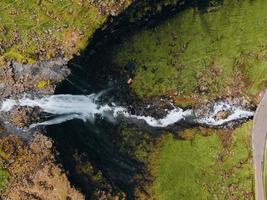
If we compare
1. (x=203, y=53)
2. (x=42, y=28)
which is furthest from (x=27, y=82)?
(x=203, y=53)

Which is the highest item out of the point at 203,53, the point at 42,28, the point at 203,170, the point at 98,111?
the point at 42,28

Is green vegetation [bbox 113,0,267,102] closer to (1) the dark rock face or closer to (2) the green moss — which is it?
(2) the green moss

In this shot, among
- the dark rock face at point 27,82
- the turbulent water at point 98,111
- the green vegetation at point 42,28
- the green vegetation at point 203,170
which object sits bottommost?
the green vegetation at point 203,170

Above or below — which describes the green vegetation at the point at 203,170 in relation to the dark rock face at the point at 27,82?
below

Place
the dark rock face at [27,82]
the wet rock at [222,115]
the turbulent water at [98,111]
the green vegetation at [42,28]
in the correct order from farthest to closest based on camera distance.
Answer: the wet rock at [222,115], the turbulent water at [98,111], the dark rock face at [27,82], the green vegetation at [42,28]

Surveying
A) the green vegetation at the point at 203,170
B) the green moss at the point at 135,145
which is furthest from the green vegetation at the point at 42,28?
the green vegetation at the point at 203,170

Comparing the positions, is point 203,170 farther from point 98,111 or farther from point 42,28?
point 42,28

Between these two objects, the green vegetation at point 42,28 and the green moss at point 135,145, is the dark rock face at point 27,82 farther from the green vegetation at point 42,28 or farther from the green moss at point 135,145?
the green moss at point 135,145
